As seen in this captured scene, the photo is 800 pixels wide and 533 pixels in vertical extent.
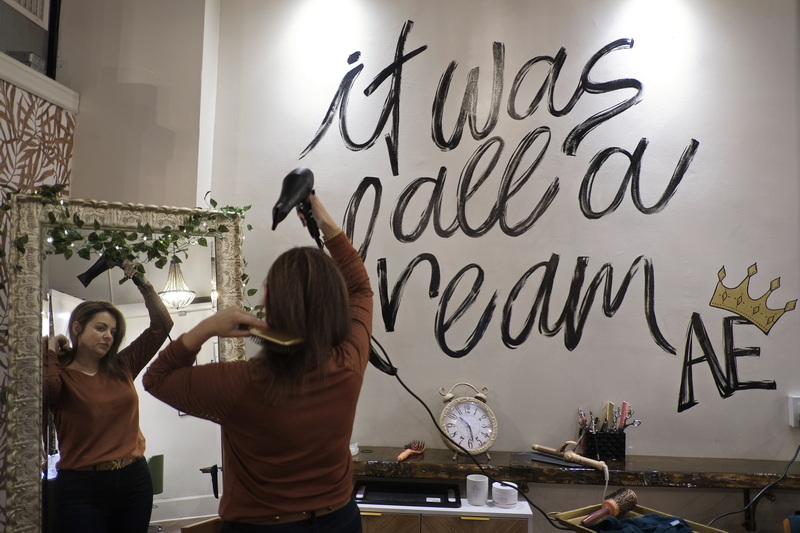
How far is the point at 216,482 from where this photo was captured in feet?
8.39

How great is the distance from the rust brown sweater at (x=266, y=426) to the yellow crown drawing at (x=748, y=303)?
2.18m

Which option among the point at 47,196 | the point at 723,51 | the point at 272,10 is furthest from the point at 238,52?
the point at 723,51

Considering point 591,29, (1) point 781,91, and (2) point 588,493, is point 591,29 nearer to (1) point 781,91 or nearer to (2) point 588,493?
Answer: (1) point 781,91

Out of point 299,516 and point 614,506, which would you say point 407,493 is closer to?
point 614,506

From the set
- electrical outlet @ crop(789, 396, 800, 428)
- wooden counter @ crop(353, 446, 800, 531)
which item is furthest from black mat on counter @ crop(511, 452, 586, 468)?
electrical outlet @ crop(789, 396, 800, 428)

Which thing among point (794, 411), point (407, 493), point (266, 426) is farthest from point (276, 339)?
point (794, 411)

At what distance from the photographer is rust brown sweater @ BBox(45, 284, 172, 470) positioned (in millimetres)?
2268

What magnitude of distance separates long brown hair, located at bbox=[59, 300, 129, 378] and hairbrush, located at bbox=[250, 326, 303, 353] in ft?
3.87

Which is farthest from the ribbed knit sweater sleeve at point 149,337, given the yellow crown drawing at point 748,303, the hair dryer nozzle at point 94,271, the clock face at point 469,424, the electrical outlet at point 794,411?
the electrical outlet at point 794,411

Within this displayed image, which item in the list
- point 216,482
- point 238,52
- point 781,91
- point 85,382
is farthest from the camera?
point 238,52

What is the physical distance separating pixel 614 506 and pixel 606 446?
0.44m

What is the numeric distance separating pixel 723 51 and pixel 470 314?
5.80ft

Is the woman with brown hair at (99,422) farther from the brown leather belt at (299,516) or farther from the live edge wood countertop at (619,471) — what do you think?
the brown leather belt at (299,516)

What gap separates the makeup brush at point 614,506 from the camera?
8.10 feet
